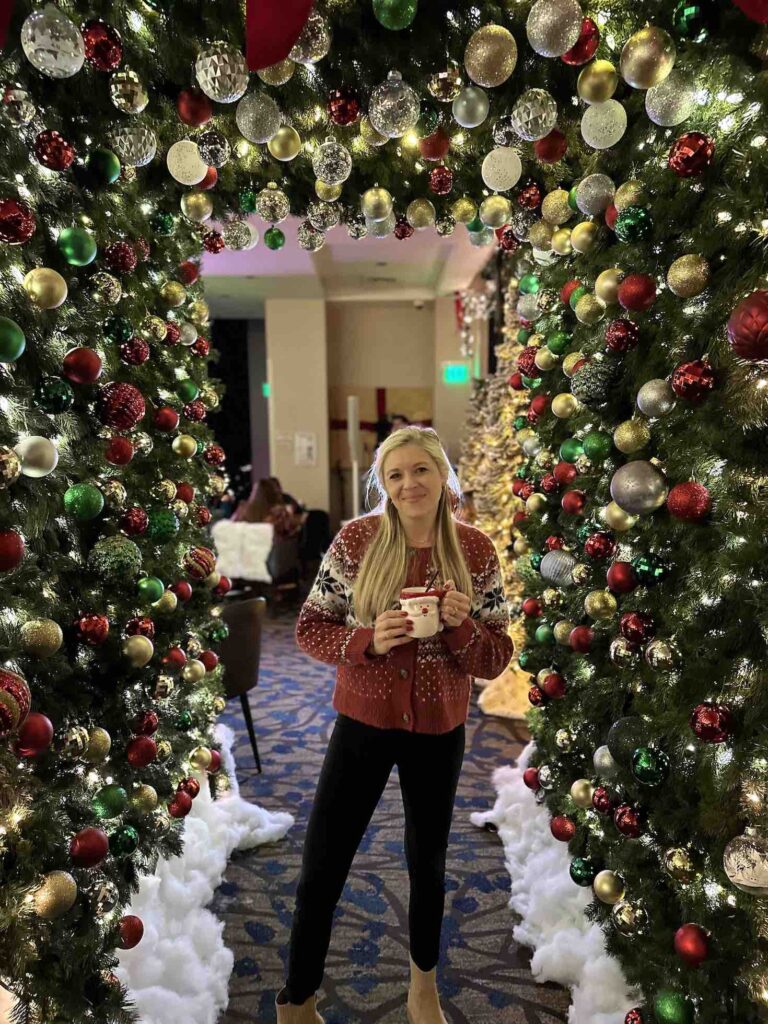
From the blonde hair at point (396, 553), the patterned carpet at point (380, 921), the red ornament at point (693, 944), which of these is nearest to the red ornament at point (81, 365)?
the blonde hair at point (396, 553)

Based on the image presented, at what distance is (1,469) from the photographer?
121cm

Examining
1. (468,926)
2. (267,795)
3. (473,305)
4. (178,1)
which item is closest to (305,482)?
(473,305)

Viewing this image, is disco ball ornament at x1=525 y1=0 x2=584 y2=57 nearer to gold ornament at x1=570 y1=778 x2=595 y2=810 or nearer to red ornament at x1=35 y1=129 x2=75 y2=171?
red ornament at x1=35 y1=129 x2=75 y2=171

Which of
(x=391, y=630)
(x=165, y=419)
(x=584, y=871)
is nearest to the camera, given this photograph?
(x=391, y=630)

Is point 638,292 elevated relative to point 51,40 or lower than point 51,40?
lower

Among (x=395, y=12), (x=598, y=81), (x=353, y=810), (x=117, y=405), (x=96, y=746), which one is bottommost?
(x=353, y=810)

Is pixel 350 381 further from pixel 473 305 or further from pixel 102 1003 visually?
pixel 102 1003

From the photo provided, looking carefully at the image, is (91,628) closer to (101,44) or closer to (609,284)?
(101,44)

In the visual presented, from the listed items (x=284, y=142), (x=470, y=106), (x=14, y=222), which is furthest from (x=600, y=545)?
(x=14, y=222)

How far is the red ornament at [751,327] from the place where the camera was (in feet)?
3.46

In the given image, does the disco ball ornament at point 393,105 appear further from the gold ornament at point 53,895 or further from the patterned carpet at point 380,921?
the patterned carpet at point 380,921

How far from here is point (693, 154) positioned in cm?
125

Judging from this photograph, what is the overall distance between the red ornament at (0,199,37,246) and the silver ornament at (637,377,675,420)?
1167 millimetres

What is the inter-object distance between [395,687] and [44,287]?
1139 millimetres
